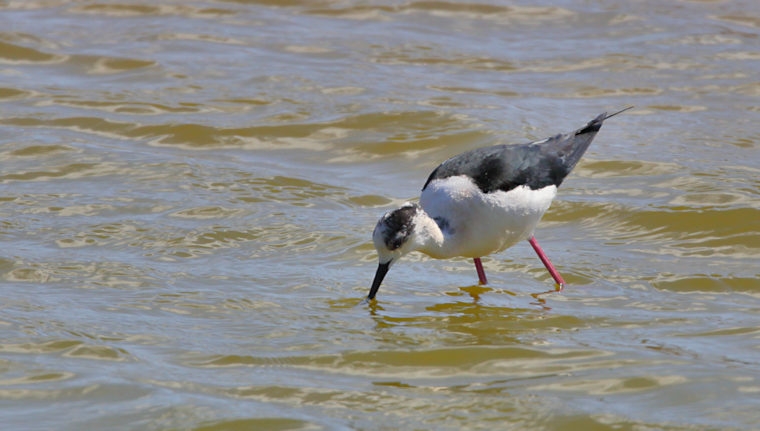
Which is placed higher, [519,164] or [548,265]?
[519,164]

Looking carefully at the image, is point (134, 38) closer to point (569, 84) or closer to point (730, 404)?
point (569, 84)

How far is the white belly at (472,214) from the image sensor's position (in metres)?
6.86

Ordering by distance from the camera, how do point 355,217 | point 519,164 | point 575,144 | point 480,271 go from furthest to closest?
1. point 355,217
2. point 575,144
3. point 480,271
4. point 519,164

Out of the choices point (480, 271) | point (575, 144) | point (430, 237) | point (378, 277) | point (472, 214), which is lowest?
point (480, 271)

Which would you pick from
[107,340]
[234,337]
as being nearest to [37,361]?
[107,340]

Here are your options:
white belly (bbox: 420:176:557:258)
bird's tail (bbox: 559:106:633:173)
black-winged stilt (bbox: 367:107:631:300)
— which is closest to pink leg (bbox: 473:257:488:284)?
black-winged stilt (bbox: 367:107:631:300)

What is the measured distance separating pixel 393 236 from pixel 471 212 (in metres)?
0.53

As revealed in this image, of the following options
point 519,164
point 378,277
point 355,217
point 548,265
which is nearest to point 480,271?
point 548,265

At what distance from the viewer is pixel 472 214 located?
6867 mm

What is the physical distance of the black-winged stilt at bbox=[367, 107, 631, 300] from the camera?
671 cm

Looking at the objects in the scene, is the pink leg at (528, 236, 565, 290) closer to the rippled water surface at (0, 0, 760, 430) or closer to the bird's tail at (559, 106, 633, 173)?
the rippled water surface at (0, 0, 760, 430)

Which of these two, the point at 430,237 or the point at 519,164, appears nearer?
the point at 430,237

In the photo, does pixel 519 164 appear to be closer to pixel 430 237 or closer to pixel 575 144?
pixel 575 144

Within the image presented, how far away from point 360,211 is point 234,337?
2.78 m
